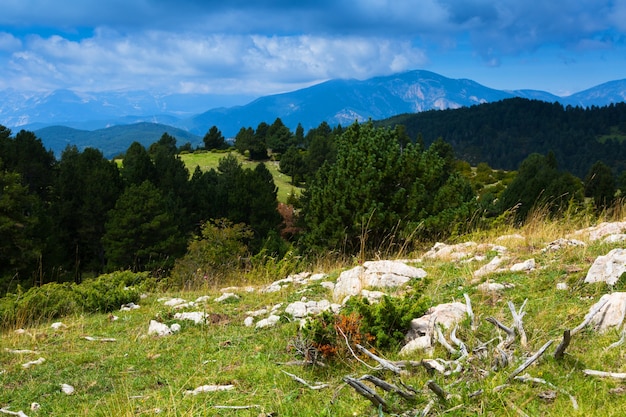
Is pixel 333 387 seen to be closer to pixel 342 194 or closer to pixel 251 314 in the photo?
pixel 251 314

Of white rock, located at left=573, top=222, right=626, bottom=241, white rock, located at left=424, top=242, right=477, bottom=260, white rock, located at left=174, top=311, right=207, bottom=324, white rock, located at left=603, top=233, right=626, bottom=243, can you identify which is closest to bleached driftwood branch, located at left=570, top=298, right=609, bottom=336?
white rock, located at left=603, top=233, right=626, bottom=243

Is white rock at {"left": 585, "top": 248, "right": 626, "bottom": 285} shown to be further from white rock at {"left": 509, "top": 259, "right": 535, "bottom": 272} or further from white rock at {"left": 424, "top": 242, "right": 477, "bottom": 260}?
white rock at {"left": 424, "top": 242, "right": 477, "bottom": 260}

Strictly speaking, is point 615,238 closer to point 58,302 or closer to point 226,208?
point 58,302

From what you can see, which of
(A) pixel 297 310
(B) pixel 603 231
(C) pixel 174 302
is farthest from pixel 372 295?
→ (B) pixel 603 231

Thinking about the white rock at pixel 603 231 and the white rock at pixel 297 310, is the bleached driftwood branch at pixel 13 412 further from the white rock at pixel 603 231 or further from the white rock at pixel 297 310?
the white rock at pixel 603 231

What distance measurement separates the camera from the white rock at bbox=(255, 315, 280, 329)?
18.5 feet

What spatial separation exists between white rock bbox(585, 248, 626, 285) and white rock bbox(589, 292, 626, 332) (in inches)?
38.1

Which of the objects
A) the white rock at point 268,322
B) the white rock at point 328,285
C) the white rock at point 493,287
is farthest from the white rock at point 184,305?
the white rock at point 493,287

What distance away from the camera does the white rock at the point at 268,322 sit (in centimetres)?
563

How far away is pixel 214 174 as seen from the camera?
6681cm

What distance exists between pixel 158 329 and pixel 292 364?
258 centimetres

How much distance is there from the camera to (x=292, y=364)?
14.1ft

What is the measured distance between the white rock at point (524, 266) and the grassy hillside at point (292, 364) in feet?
0.48

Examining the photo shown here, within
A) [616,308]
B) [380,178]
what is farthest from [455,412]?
[380,178]
